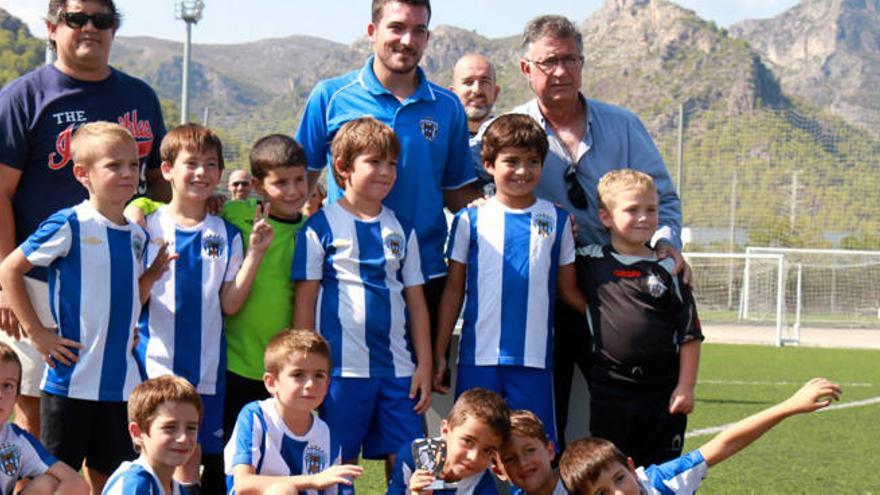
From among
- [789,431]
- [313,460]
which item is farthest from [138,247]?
[789,431]

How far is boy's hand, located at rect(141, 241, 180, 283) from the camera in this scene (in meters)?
4.30

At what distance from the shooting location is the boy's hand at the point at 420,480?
4.04m

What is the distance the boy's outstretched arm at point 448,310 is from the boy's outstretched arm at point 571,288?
402mm

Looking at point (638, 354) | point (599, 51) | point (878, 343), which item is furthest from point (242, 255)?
point (599, 51)

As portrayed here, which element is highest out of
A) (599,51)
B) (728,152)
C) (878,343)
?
(599,51)

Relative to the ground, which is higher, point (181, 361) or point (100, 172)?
point (100, 172)

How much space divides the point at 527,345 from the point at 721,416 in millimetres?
5914

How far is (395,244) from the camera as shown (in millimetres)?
4504

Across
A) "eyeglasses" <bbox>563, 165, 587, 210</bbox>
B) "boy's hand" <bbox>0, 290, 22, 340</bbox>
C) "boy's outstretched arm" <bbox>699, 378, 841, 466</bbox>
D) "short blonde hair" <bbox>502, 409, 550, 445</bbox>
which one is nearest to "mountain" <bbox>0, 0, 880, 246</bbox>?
"eyeglasses" <bbox>563, 165, 587, 210</bbox>

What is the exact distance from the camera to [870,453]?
8.09 m

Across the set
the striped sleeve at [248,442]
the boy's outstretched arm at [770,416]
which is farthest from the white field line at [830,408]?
the striped sleeve at [248,442]

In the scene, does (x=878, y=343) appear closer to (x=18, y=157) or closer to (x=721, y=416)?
(x=721, y=416)

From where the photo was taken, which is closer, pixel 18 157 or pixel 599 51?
A: pixel 18 157

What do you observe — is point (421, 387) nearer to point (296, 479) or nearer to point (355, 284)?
point (355, 284)
